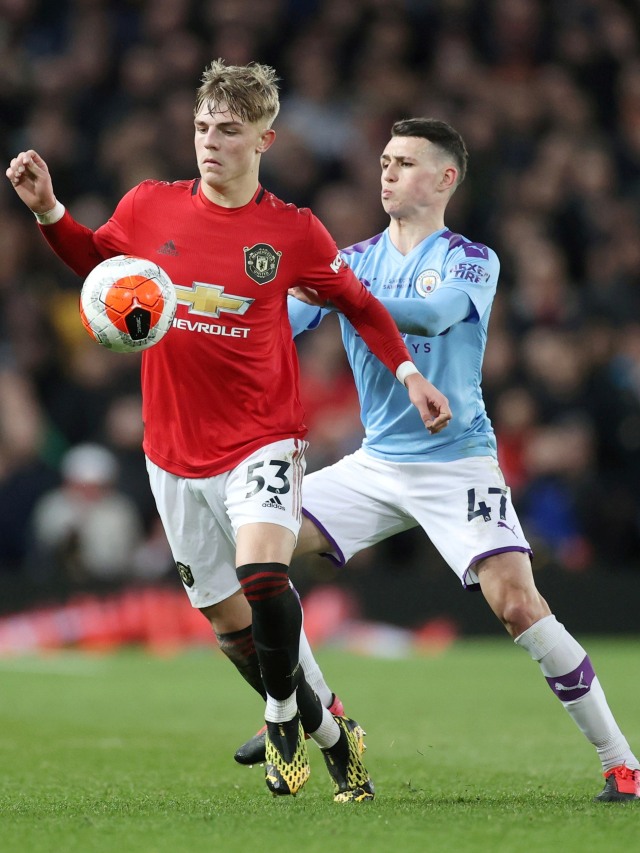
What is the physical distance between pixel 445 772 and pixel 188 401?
213 centimetres

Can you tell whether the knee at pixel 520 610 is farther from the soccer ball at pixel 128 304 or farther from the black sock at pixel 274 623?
the soccer ball at pixel 128 304

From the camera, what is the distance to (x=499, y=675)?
1099 centimetres

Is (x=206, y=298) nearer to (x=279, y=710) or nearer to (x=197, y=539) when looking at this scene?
(x=197, y=539)

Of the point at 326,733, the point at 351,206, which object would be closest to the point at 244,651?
the point at 326,733

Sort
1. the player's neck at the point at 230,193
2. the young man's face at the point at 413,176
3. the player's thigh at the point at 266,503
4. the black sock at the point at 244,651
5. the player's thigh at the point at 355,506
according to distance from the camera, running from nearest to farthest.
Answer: the player's thigh at the point at 266,503, the player's neck at the point at 230,193, the black sock at the point at 244,651, the player's thigh at the point at 355,506, the young man's face at the point at 413,176

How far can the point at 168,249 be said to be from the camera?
5.55m

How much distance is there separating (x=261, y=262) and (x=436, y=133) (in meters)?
1.35

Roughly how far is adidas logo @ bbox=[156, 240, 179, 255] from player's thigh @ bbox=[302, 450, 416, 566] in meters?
1.27

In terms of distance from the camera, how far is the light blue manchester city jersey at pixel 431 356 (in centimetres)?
606

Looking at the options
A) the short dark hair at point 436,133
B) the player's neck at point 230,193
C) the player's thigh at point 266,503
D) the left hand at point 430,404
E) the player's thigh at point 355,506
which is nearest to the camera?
the player's thigh at point 266,503

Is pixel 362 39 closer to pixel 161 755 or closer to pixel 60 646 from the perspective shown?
pixel 60 646

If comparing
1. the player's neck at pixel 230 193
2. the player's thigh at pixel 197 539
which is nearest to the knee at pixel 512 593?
the player's thigh at pixel 197 539

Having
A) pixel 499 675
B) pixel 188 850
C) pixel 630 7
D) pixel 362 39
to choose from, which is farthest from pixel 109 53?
pixel 188 850

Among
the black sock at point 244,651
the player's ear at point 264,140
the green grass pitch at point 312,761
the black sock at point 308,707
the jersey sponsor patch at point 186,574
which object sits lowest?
the green grass pitch at point 312,761
